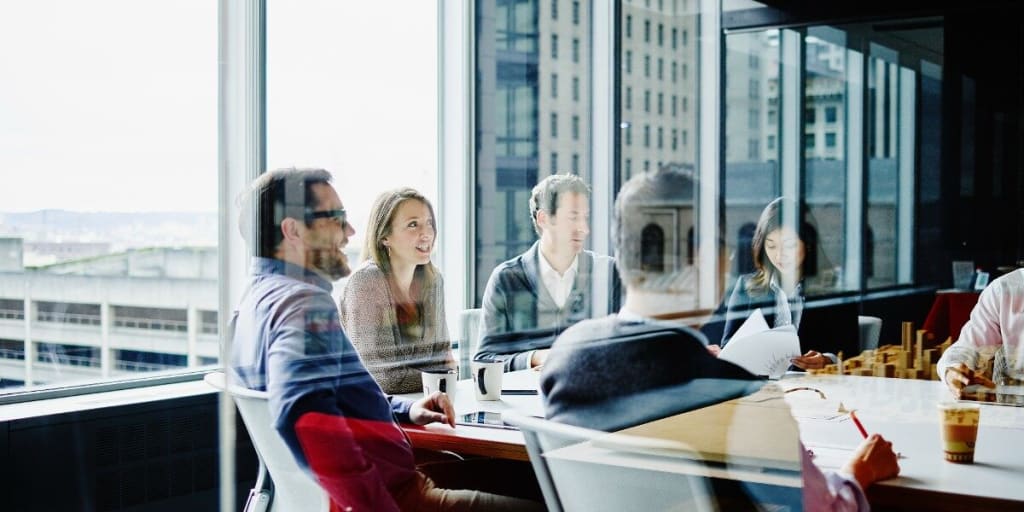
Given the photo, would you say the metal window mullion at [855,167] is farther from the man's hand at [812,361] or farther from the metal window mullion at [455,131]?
the metal window mullion at [455,131]

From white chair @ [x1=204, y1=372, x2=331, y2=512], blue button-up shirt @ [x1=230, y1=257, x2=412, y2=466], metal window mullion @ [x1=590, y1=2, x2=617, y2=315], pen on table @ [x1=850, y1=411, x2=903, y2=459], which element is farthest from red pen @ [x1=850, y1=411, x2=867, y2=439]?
white chair @ [x1=204, y1=372, x2=331, y2=512]

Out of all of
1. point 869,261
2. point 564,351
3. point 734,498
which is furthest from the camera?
point 869,261

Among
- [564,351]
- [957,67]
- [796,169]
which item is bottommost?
[564,351]

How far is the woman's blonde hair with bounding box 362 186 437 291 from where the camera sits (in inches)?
82.7

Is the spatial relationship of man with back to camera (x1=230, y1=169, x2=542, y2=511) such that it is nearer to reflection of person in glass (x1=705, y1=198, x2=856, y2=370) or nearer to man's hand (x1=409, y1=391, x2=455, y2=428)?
man's hand (x1=409, y1=391, x2=455, y2=428)

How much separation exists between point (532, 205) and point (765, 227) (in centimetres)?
72

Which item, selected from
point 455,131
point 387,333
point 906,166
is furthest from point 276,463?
point 906,166

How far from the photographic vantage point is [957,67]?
10.3 ft

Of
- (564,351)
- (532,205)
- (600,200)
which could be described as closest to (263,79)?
(532,205)

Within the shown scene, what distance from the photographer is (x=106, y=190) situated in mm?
2443

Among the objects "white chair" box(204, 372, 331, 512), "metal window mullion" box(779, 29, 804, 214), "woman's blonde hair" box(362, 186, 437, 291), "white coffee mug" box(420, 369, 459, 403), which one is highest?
"metal window mullion" box(779, 29, 804, 214)

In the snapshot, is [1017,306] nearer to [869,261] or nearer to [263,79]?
[869,261]

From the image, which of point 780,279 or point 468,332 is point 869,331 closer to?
point 780,279

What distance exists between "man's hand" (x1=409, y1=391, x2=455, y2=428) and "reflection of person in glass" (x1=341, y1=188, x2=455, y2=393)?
0.30 ft
